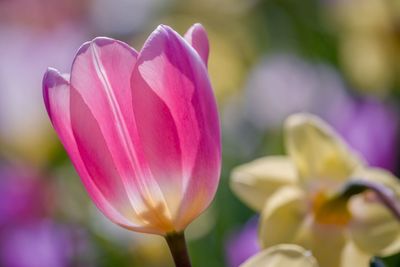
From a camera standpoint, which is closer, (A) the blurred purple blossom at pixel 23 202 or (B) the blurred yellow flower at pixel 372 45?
(A) the blurred purple blossom at pixel 23 202

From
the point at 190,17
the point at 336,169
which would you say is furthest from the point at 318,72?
the point at 336,169

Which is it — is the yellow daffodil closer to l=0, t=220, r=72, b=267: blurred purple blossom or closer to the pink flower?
the pink flower

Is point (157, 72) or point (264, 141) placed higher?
point (157, 72)

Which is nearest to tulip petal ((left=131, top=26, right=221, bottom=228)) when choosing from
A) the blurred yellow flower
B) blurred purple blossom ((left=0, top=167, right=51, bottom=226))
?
blurred purple blossom ((left=0, top=167, right=51, bottom=226))

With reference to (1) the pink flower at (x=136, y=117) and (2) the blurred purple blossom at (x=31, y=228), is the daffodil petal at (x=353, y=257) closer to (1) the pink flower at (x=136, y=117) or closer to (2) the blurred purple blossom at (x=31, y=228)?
(1) the pink flower at (x=136, y=117)

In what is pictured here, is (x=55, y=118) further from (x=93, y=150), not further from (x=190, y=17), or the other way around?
(x=190, y=17)

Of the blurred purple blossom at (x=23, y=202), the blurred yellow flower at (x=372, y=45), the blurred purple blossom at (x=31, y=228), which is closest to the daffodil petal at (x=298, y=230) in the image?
the blurred purple blossom at (x=31, y=228)
